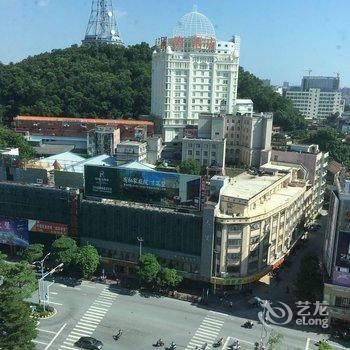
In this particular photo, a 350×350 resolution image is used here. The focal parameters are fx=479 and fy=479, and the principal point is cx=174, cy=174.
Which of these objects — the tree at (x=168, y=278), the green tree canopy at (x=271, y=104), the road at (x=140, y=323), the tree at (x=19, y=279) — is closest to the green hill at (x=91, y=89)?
the green tree canopy at (x=271, y=104)

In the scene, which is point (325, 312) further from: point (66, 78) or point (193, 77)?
point (66, 78)

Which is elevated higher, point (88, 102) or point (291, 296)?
point (88, 102)

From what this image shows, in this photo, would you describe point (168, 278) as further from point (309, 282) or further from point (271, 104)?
point (271, 104)

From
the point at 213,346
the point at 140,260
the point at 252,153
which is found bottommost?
the point at 213,346

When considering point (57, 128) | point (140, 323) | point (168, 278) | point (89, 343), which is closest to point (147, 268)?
point (168, 278)

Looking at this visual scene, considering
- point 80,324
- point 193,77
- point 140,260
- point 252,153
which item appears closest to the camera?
point 80,324

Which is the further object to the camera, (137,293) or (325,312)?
(137,293)

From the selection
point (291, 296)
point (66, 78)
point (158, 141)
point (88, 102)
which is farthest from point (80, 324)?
point (66, 78)

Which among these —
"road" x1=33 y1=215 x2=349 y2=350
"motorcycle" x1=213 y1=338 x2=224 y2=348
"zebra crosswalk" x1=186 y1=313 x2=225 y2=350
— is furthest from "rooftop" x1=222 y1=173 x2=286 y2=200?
"motorcycle" x1=213 y1=338 x2=224 y2=348
